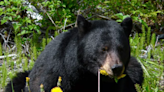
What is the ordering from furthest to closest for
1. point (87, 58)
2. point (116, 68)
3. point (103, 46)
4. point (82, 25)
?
point (82, 25)
point (87, 58)
point (103, 46)
point (116, 68)

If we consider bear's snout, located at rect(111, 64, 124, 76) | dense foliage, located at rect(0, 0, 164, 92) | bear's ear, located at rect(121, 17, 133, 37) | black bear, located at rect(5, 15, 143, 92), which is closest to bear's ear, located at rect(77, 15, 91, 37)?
black bear, located at rect(5, 15, 143, 92)

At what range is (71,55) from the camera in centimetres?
309

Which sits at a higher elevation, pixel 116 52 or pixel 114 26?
pixel 114 26

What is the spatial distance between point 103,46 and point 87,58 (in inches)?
10.8

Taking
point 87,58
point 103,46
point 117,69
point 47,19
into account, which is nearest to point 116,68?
point 117,69

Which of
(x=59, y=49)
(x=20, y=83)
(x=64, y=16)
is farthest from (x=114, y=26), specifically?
(x=64, y=16)

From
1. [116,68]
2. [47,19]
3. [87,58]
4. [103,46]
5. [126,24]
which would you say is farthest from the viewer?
[47,19]

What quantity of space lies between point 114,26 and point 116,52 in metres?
0.48

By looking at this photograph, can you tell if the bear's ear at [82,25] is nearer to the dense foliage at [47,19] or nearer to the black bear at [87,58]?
the black bear at [87,58]

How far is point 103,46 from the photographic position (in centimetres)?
274

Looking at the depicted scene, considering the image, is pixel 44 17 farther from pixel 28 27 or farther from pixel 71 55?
pixel 71 55

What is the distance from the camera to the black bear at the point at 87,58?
2.73 meters

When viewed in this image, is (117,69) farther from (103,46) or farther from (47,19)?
(47,19)

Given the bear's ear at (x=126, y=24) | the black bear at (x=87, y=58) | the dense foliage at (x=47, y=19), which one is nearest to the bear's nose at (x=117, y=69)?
the black bear at (x=87, y=58)
